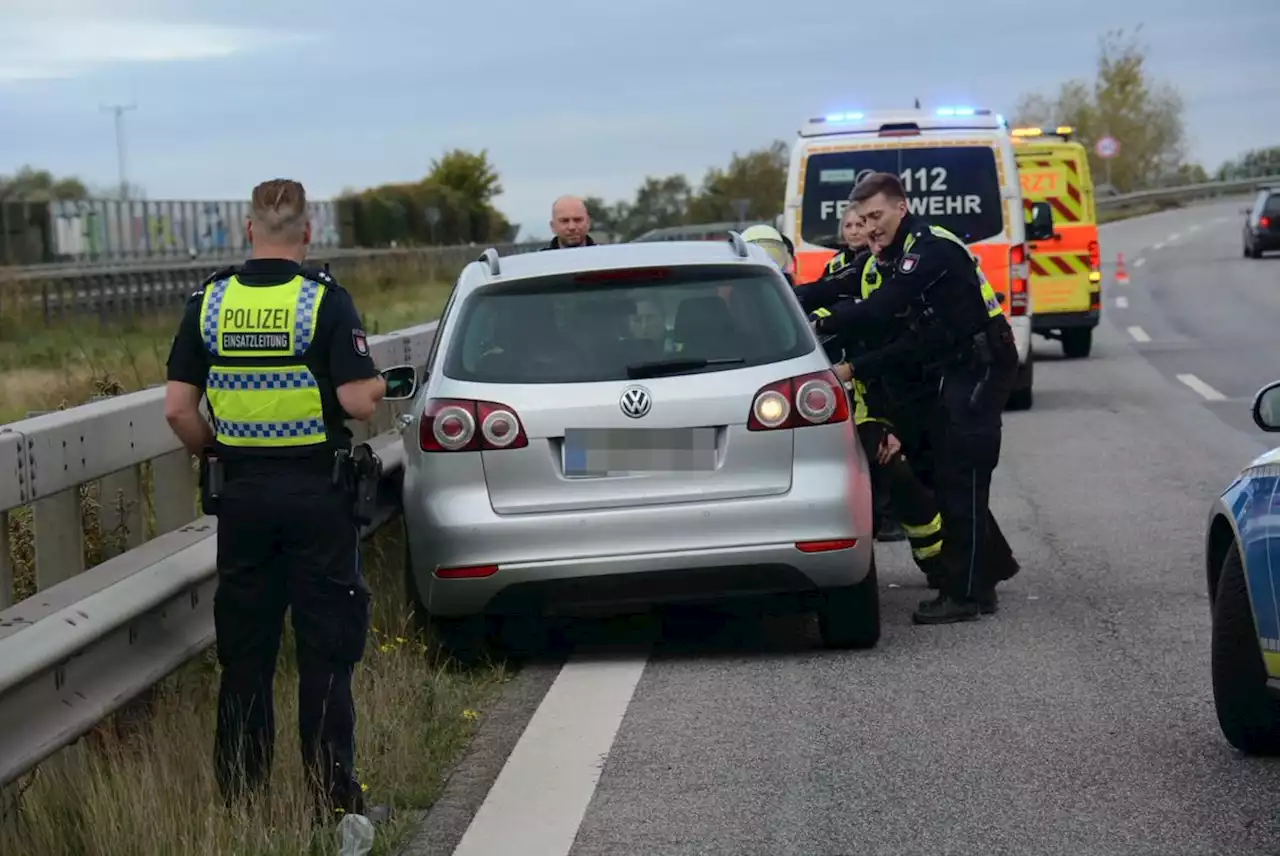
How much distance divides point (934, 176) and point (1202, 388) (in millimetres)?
5096

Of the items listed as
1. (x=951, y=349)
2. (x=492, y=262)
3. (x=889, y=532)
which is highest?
(x=492, y=262)

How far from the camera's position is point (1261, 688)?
223 inches

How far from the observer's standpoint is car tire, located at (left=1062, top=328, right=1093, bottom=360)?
22906 mm

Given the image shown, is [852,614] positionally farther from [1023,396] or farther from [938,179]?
[1023,396]

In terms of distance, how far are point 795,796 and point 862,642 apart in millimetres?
2110

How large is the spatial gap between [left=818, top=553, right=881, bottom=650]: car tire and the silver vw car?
0.12ft

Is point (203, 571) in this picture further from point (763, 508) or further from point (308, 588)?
point (763, 508)

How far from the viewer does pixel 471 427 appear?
7.22m

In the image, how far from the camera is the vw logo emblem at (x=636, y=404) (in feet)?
23.5

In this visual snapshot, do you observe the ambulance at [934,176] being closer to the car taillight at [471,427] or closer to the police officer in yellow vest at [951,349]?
the police officer in yellow vest at [951,349]

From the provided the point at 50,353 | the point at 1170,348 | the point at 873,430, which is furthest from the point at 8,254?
the point at 873,430

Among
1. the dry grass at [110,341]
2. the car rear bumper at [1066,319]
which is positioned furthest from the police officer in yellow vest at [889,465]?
the car rear bumper at [1066,319]

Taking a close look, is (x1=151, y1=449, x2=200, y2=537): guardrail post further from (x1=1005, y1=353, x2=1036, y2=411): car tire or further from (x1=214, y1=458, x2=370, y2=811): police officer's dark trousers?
(x1=1005, y1=353, x2=1036, y2=411): car tire

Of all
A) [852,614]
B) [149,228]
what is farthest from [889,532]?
[149,228]
